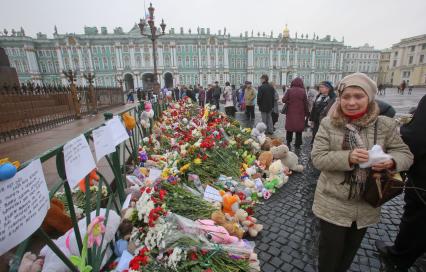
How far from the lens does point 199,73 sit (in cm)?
5559

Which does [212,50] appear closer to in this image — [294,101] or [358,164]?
[294,101]

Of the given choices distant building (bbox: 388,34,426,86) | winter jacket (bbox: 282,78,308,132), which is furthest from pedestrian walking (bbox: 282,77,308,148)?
distant building (bbox: 388,34,426,86)

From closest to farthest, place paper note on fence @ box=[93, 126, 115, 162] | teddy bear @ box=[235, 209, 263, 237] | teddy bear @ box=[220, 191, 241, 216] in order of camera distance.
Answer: paper note on fence @ box=[93, 126, 115, 162], teddy bear @ box=[235, 209, 263, 237], teddy bear @ box=[220, 191, 241, 216]

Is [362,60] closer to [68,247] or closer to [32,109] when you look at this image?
[32,109]

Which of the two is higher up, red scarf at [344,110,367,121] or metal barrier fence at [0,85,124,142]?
red scarf at [344,110,367,121]

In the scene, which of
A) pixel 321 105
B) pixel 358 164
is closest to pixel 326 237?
pixel 358 164

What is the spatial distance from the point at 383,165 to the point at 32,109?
897cm

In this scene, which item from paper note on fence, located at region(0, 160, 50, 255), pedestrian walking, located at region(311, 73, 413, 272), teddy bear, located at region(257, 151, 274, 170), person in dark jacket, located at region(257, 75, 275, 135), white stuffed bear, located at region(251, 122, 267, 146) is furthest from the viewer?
person in dark jacket, located at region(257, 75, 275, 135)

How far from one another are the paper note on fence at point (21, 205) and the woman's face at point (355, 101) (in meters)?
1.87

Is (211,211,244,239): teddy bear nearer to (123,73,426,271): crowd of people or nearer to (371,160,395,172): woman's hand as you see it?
(123,73,426,271): crowd of people

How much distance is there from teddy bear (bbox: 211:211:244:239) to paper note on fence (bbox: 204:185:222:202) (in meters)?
0.48

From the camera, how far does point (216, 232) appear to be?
7.29ft

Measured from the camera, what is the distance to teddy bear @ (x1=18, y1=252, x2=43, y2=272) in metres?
1.53

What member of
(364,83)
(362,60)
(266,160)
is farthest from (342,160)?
(362,60)
